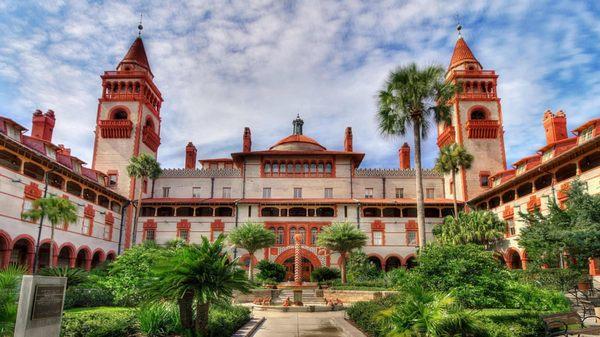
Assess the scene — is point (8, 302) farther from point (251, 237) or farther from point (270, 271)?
point (270, 271)

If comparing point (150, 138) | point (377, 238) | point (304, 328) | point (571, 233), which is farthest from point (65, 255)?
point (571, 233)

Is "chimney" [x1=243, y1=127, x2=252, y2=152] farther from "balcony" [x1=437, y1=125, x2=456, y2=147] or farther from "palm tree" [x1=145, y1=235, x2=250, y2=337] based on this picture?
"palm tree" [x1=145, y1=235, x2=250, y2=337]

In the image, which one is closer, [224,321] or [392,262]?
[224,321]

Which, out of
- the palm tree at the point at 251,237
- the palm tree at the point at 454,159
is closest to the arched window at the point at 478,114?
the palm tree at the point at 454,159

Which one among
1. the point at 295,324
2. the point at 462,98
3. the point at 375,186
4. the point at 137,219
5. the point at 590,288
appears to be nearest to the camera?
the point at 295,324

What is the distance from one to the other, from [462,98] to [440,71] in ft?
75.1

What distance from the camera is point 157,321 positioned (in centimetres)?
1117

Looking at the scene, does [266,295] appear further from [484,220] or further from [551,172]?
[551,172]

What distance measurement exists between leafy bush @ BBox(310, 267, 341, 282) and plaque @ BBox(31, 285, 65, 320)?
3173 centimetres

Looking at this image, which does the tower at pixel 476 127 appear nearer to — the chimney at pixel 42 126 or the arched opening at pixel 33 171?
the arched opening at pixel 33 171

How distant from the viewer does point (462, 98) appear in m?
46.6

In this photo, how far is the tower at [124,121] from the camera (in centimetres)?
4662

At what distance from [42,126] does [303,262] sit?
91.0ft

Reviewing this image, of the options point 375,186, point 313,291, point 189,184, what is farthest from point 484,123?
point 189,184
